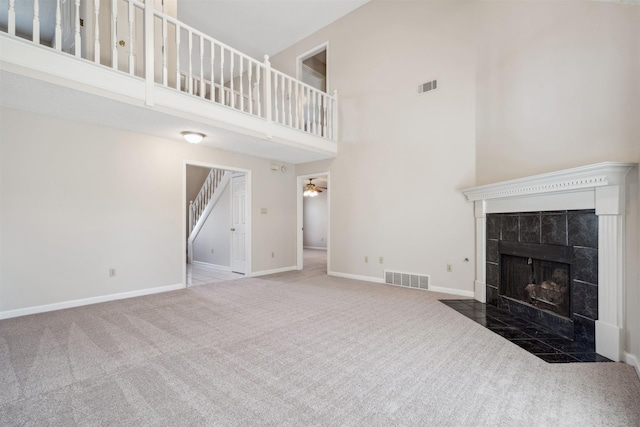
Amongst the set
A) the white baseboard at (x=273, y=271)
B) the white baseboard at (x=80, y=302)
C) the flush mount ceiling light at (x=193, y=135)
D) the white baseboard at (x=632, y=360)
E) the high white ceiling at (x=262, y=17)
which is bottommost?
the white baseboard at (x=273, y=271)

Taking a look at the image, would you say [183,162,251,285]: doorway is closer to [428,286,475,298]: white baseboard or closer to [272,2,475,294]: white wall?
[272,2,475,294]: white wall

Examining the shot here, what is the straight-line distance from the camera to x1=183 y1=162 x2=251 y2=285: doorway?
587 cm

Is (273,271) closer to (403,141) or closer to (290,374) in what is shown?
(403,141)

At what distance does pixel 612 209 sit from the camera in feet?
7.68

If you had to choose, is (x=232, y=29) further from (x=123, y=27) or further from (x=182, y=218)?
(x=182, y=218)

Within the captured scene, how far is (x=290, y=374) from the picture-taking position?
6.83 ft

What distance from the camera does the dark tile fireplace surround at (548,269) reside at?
2547mm

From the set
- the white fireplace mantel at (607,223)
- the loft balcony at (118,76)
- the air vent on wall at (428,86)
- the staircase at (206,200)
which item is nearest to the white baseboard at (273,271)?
the staircase at (206,200)

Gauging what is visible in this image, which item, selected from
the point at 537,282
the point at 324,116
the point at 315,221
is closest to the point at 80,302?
the point at 324,116

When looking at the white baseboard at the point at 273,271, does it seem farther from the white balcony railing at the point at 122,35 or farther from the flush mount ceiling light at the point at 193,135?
the white balcony railing at the point at 122,35

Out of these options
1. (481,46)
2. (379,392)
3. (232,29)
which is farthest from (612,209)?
(232,29)

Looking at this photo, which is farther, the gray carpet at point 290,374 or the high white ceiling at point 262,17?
the high white ceiling at point 262,17

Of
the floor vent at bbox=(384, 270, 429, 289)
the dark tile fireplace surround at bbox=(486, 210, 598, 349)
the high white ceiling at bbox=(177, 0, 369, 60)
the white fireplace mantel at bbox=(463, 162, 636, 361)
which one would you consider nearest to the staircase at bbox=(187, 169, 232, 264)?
the high white ceiling at bbox=(177, 0, 369, 60)

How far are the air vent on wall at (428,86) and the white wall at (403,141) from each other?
77mm
